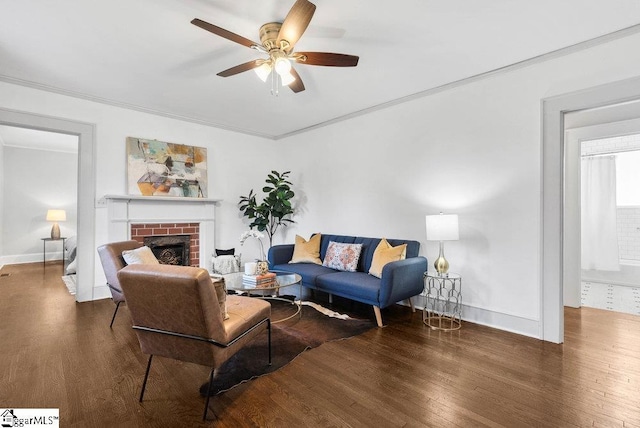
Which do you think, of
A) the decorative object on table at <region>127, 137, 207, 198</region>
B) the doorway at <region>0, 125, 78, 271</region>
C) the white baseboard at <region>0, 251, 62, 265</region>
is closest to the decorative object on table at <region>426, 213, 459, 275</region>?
the decorative object on table at <region>127, 137, 207, 198</region>

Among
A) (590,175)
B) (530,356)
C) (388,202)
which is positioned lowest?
(530,356)

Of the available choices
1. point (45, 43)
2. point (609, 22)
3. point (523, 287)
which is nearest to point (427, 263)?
point (523, 287)

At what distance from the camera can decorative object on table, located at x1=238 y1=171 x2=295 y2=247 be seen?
5.18 m

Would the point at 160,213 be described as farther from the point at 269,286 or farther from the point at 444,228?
the point at 444,228

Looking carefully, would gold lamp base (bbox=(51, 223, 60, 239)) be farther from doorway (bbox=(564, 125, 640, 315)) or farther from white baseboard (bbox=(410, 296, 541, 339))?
doorway (bbox=(564, 125, 640, 315))

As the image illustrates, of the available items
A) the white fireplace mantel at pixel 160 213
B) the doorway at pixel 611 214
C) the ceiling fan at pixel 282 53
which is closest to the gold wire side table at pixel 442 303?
the ceiling fan at pixel 282 53

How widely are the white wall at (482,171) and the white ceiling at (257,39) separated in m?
0.25

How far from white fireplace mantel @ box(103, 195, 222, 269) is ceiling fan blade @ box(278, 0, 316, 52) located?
3282 mm

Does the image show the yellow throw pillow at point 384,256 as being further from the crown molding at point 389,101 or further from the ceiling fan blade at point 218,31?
the ceiling fan blade at point 218,31

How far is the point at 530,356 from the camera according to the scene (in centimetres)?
245

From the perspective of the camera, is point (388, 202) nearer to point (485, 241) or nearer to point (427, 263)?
point (427, 263)

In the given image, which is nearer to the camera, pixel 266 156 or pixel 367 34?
pixel 367 34

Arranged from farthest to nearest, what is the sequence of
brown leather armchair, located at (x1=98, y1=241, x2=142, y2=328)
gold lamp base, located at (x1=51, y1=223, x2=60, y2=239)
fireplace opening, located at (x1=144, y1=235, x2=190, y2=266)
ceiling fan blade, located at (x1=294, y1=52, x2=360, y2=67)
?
gold lamp base, located at (x1=51, y1=223, x2=60, y2=239) → fireplace opening, located at (x1=144, y1=235, x2=190, y2=266) → brown leather armchair, located at (x1=98, y1=241, x2=142, y2=328) → ceiling fan blade, located at (x1=294, y1=52, x2=360, y2=67)

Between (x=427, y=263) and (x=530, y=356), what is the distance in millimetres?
1316
